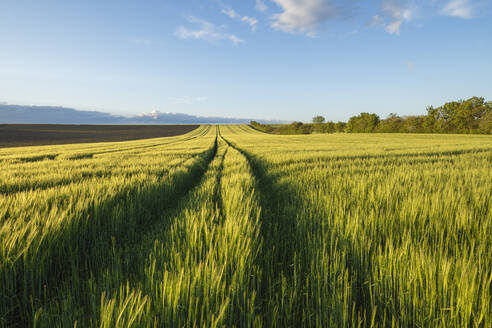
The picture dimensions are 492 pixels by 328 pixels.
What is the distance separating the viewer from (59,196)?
234 cm

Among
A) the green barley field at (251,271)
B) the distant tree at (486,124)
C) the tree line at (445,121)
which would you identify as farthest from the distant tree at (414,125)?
the green barley field at (251,271)

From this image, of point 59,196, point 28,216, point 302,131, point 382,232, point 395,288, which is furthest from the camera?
point 302,131

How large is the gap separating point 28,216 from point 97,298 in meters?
1.35

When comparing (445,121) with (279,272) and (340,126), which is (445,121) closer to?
(340,126)

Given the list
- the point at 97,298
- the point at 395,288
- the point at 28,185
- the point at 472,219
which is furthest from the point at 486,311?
the point at 28,185

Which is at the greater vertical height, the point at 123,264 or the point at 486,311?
the point at 486,311

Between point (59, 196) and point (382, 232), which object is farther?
point (59, 196)

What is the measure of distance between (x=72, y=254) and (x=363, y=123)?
80.8 meters

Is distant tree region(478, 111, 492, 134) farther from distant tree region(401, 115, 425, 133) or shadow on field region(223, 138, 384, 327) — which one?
shadow on field region(223, 138, 384, 327)

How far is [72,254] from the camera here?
1.52 m

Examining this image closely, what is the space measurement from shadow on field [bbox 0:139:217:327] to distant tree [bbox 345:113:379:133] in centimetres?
7638

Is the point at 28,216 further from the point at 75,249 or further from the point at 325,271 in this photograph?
the point at 325,271

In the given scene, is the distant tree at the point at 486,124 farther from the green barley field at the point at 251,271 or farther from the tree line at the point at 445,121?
the green barley field at the point at 251,271

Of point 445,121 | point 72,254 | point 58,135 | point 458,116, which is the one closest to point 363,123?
point 445,121
